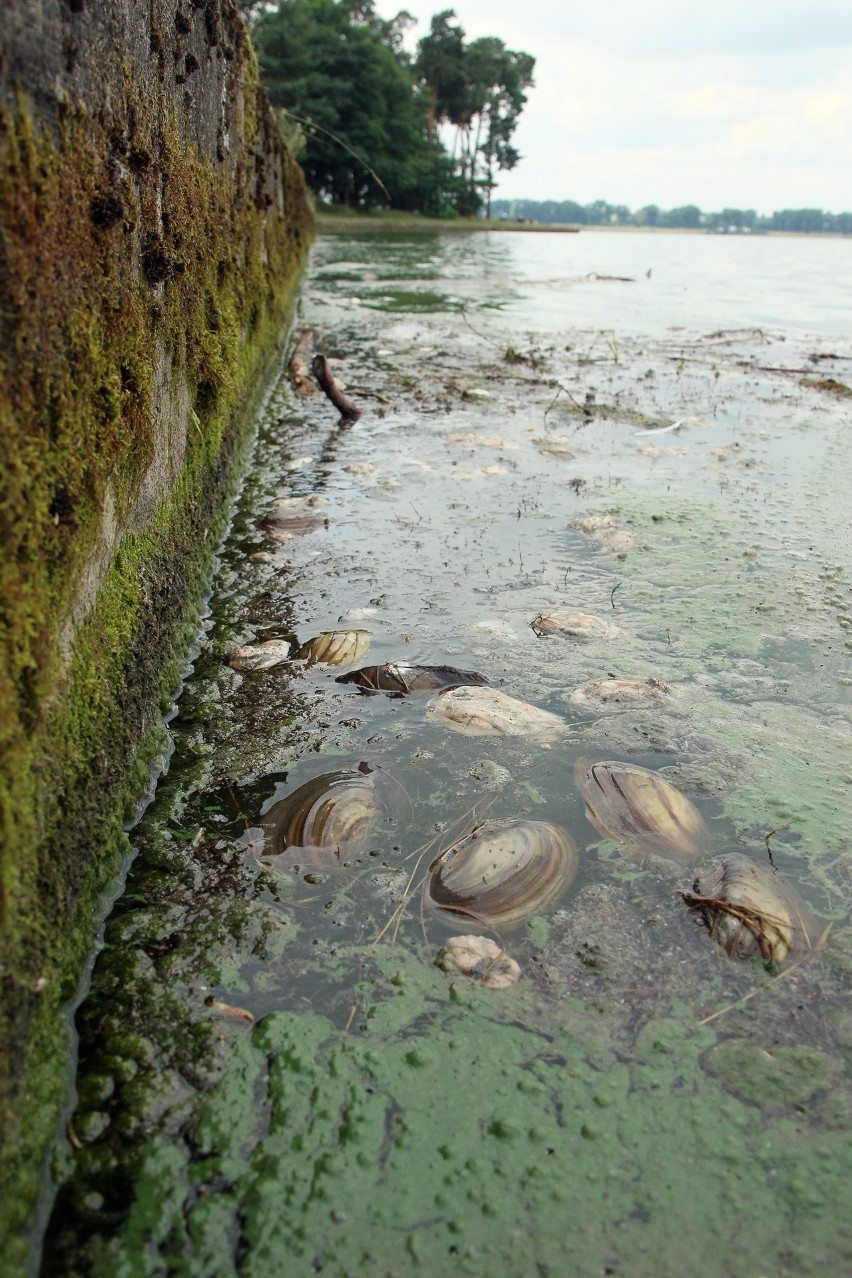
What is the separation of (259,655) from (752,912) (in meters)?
2.02

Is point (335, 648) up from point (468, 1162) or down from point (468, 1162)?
up

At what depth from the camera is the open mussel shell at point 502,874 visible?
2180mm

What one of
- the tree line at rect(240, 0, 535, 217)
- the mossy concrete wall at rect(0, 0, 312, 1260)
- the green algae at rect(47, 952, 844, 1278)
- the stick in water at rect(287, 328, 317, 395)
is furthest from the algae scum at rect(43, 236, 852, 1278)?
the tree line at rect(240, 0, 535, 217)

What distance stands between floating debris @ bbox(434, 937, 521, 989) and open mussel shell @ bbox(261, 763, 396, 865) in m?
0.42

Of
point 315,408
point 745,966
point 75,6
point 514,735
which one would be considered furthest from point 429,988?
point 315,408

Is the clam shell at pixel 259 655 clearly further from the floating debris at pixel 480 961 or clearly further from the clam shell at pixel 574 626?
the floating debris at pixel 480 961

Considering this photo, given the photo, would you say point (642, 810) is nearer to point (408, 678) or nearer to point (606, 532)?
point (408, 678)

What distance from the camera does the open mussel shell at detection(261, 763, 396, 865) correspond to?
2369 millimetres

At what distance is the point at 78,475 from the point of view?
1988 millimetres

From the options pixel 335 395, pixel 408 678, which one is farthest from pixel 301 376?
pixel 408 678

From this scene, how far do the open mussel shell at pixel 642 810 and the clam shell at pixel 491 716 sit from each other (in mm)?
294

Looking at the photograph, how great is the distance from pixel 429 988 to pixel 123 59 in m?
2.76

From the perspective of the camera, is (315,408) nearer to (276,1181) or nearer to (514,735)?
(514,735)

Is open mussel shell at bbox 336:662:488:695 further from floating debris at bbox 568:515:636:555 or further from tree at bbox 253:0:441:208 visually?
tree at bbox 253:0:441:208
